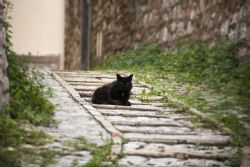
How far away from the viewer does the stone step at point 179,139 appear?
260 inches

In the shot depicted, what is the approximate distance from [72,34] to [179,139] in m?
13.8

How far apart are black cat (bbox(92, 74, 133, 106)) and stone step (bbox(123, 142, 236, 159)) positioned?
2.12 m

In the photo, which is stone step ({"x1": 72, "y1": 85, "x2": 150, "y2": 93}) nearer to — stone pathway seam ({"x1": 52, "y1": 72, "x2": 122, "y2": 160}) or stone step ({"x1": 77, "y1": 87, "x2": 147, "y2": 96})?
stone step ({"x1": 77, "y1": 87, "x2": 147, "y2": 96})

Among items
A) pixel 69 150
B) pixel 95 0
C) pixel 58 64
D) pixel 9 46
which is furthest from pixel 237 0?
pixel 58 64

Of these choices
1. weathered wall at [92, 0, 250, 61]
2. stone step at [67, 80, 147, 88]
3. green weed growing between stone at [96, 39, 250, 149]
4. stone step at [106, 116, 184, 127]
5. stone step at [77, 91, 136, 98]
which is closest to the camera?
stone step at [106, 116, 184, 127]

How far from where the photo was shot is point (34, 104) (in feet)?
24.6

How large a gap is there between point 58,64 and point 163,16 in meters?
8.26

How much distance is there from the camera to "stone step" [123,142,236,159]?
6.09 metres

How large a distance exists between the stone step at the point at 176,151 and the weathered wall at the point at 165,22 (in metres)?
4.20

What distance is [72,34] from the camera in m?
20.1

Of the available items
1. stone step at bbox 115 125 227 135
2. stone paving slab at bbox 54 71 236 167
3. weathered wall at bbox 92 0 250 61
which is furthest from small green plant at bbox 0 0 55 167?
weathered wall at bbox 92 0 250 61

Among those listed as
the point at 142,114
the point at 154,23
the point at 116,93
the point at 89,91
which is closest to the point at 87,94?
the point at 89,91

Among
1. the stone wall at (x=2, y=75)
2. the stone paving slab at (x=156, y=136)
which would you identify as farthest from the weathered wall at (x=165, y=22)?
the stone wall at (x=2, y=75)

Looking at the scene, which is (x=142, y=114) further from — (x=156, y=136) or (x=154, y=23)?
(x=154, y=23)
